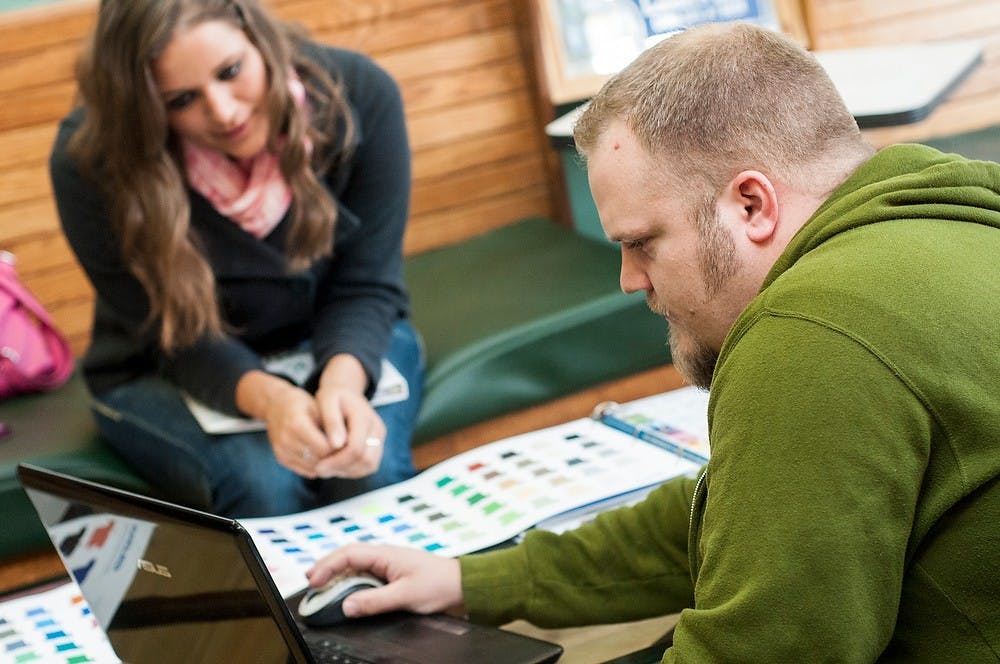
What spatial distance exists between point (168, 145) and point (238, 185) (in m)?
0.13

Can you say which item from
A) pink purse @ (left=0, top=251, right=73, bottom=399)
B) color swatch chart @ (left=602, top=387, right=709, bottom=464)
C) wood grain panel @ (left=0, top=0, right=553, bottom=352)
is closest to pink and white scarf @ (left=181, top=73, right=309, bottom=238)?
pink purse @ (left=0, top=251, right=73, bottom=399)

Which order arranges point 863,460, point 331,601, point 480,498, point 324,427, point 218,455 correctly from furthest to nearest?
1. point 218,455
2. point 324,427
3. point 480,498
4. point 331,601
5. point 863,460

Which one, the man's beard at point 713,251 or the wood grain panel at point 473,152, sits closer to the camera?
the man's beard at point 713,251

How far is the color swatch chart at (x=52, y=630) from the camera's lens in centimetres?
124

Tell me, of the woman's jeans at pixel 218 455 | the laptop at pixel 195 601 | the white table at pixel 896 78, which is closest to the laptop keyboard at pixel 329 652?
the laptop at pixel 195 601

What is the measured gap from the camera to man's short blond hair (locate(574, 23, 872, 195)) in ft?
3.06

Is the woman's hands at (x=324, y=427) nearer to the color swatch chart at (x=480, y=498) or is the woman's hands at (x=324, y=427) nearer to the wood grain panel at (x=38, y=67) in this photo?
the color swatch chart at (x=480, y=498)

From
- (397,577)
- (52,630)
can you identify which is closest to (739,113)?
(397,577)

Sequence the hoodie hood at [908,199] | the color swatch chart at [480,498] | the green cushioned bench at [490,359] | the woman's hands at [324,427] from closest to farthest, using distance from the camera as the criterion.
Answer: the hoodie hood at [908,199]
the color swatch chart at [480,498]
the woman's hands at [324,427]
the green cushioned bench at [490,359]

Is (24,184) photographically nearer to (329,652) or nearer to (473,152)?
(473,152)

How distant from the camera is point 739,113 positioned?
93 centimetres

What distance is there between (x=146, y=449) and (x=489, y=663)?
1.17m

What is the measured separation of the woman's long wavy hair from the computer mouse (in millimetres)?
865

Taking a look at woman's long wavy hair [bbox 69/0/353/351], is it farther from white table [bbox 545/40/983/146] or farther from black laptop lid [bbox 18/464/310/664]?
black laptop lid [bbox 18/464/310/664]
